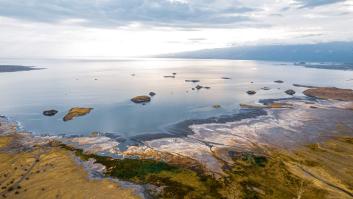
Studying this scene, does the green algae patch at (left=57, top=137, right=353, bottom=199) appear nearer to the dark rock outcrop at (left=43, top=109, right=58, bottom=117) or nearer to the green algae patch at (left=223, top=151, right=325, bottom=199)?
the green algae patch at (left=223, top=151, right=325, bottom=199)

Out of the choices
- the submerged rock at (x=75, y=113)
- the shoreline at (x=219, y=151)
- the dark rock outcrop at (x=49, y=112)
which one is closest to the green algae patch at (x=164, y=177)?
the shoreline at (x=219, y=151)

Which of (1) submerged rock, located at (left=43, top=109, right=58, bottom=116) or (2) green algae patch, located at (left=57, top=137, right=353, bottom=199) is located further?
(1) submerged rock, located at (left=43, top=109, right=58, bottom=116)

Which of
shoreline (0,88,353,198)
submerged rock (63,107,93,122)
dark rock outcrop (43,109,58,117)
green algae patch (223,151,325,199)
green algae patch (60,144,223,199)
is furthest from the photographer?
dark rock outcrop (43,109,58,117)

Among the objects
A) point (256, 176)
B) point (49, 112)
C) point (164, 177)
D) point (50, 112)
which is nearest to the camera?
point (164, 177)

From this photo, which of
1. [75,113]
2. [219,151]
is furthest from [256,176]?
[75,113]

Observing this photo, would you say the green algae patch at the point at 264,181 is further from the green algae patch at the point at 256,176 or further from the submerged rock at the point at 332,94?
the submerged rock at the point at 332,94

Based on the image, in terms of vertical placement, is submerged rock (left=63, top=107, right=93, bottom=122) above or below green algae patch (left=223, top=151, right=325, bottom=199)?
above

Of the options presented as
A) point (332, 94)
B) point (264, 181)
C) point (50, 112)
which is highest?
point (332, 94)

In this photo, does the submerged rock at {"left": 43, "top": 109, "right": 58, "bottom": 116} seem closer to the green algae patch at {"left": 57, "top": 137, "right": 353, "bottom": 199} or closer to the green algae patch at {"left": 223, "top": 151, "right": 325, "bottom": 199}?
the green algae patch at {"left": 57, "top": 137, "right": 353, "bottom": 199}

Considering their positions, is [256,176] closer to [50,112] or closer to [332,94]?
[50,112]

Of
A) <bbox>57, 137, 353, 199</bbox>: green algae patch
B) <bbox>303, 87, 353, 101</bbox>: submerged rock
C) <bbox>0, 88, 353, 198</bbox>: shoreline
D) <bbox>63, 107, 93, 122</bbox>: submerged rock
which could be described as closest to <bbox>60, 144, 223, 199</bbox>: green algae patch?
<bbox>57, 137, 353, 199</bbox>: green algae patch

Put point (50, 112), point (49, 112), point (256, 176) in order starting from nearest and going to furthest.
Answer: point (256, 176)
point (49, 112)
point (50, 112)

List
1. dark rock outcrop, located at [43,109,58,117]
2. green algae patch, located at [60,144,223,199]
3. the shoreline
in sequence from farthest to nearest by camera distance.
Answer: dark rock outcrop, located at [43,109,58,117] → the shoreline → green algae patch, located at [60,144,223,199]
